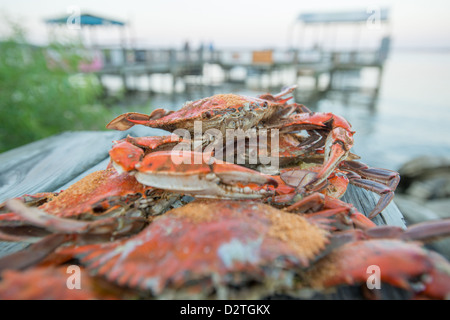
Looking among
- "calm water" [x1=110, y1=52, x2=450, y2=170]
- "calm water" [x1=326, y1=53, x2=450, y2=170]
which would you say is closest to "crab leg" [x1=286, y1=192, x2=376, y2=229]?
"calm water" [x1=326, y1=53, x2=450, y2=170]

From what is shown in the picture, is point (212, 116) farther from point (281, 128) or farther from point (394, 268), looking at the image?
point (394, 268)

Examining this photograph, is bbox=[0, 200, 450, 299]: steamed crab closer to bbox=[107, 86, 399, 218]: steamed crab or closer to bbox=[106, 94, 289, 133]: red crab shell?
bbox=[107, 86, 399, 218]: steamed crab

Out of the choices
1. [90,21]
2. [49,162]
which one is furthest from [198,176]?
[90,21]

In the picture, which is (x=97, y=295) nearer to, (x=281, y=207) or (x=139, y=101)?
(x=281, y=207)

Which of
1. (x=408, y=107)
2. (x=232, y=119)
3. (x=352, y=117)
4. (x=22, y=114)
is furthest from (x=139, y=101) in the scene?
(x=408, y=107)

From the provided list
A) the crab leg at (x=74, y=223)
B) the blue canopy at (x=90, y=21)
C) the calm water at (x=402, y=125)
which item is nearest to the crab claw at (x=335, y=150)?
the crab leg at (x=74, y=223)

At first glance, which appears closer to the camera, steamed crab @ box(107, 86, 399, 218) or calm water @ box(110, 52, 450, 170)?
steamed crab @ box(107, 86, 399, 218)
